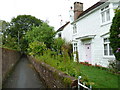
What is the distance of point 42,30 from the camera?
21891 millimetres

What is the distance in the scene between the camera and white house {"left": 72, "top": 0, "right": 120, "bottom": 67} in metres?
9.70

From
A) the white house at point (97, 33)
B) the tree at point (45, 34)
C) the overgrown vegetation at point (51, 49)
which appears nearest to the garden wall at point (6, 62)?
the overgrown vegetation at point (51, 49)

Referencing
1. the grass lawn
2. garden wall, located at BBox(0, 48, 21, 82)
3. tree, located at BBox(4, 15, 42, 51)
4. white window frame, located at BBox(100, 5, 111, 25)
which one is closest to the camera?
the grass lawn

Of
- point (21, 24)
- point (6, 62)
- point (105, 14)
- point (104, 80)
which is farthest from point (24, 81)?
point (21, 24)

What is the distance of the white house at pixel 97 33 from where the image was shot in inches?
382

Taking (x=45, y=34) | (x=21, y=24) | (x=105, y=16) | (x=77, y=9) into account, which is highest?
(x=21, y=24)

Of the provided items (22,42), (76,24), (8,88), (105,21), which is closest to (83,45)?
(76,24)

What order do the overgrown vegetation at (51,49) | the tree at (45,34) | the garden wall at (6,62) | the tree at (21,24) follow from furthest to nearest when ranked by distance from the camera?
1. the tree at (21,24)
2. the tree at (45,34)
3. the garden wall at (6,62)
4. the overgrown vegetation at (51,49)

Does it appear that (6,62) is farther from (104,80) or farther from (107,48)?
(107,48)

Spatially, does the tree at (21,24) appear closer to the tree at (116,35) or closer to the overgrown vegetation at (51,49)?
the overgrown vegetation at (51,49)

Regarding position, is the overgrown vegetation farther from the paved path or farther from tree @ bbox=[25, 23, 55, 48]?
the paved path

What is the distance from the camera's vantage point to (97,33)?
11289 millimetres

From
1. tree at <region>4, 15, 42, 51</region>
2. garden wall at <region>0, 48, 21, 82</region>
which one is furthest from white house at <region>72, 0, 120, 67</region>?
tree at <region>4, 15, 42, 51</region>

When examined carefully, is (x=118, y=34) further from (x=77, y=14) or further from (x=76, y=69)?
(x=77, y=14)
